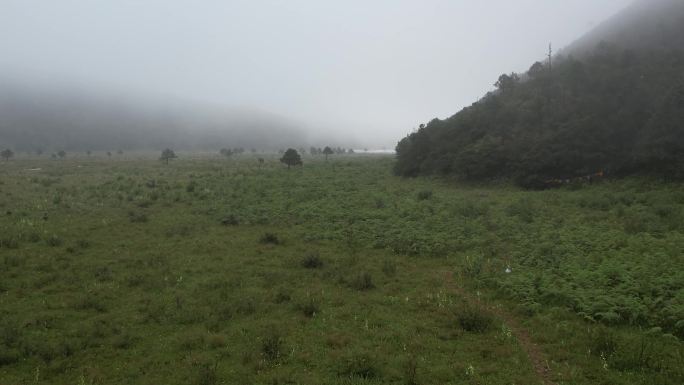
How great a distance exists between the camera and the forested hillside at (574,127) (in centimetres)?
3053

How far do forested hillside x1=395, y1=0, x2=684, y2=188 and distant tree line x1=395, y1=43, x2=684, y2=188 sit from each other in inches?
3.0

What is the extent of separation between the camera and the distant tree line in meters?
30.4

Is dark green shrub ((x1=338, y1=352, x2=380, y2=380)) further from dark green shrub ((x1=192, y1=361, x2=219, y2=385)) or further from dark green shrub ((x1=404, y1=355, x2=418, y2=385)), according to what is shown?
dark green shrub ((x1=192, y1=361, x2=219, y2=385))

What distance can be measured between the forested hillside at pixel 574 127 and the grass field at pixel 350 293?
5.85 m

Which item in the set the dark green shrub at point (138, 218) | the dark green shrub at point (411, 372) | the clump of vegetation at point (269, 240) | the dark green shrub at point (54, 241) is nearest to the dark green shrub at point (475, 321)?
the dark green shrub at point (411, 372)

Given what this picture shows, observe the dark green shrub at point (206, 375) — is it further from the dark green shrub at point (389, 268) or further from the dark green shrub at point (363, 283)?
the dark green shrub at point (389, 268)

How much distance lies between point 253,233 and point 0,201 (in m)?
18.7

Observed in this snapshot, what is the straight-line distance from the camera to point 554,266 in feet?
49.5

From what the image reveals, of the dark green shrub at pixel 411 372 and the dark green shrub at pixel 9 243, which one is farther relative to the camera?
the dark green shrub at pixel 9 243

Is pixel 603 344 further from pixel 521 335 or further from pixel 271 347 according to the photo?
pixel 271 347

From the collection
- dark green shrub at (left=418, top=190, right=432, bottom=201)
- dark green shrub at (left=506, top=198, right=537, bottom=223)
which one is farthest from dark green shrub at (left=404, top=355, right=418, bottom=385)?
dark green shrub at (left=418, top=190, right=432, bottom=201)

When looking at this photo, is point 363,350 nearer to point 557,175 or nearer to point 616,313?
point 616,313

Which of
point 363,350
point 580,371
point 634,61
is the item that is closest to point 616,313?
point 580,371

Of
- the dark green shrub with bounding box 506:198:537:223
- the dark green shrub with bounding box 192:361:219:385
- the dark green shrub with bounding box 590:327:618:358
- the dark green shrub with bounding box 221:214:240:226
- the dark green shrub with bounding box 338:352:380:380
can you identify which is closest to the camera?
the dark green shrub with bounding box 192:361:219:385
